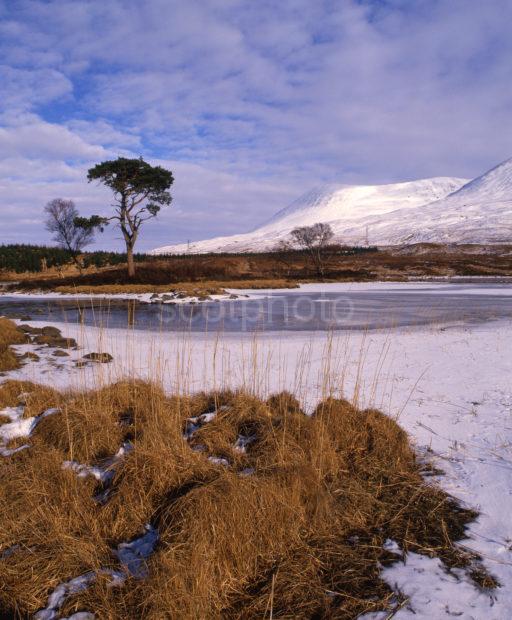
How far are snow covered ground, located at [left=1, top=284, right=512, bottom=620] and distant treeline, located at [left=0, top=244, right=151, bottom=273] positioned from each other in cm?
4745

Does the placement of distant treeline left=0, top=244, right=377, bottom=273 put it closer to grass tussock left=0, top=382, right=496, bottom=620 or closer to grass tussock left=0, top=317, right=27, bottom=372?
grass tussock left=0, top=317, right=27, bottom=372

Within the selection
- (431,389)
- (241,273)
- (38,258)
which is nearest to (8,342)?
(431,389)

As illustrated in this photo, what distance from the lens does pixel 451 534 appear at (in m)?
3.16

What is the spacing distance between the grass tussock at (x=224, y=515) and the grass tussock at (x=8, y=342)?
12.7ft

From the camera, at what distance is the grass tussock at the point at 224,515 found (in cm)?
249

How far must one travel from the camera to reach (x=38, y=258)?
187ft

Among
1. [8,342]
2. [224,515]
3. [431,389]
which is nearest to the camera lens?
[224,515]

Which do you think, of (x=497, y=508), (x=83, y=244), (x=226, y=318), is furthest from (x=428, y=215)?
(x=497, y=508)

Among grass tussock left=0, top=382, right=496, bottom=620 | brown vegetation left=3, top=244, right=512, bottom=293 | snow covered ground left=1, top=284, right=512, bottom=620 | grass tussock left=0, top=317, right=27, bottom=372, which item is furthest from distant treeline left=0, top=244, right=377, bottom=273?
grass tussock left=0, top=382, right=496, bottom=620

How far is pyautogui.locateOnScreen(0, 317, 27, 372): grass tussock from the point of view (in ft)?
25.6

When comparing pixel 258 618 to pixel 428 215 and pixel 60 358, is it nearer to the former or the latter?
pixel 60 358

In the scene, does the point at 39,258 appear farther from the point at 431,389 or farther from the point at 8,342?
the point at 431,389

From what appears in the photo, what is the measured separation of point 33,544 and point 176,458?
117cm

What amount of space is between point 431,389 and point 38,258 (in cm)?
5923
